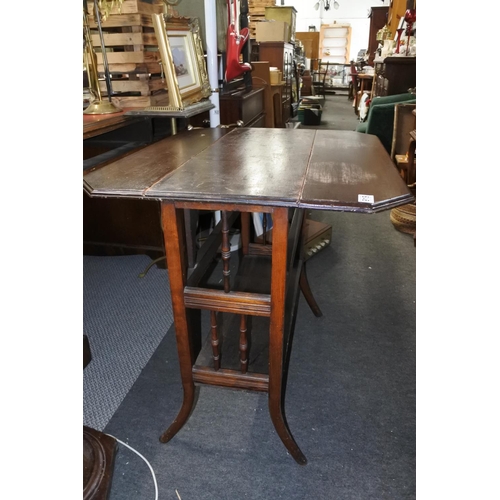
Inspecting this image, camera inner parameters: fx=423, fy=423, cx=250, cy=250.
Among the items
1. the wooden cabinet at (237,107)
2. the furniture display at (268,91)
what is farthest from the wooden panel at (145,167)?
the furniture display at (268,91)

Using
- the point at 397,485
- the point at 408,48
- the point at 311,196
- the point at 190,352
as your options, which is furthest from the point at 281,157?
the point at 408,48

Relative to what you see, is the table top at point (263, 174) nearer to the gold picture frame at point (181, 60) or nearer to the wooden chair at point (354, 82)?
the gold picture frame at point (181, 60)

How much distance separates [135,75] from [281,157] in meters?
1.05

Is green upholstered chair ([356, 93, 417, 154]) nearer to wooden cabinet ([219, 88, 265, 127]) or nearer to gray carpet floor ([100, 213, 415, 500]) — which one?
wooden cabinet ([219, 88, 265, 127])

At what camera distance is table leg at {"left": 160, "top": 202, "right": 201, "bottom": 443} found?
3.54 feet

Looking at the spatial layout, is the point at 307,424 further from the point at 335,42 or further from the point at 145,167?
the point at 335,42

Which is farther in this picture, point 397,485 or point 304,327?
point 304,327

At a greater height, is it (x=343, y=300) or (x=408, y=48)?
(x=408, y=48)

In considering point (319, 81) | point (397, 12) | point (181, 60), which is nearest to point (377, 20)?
point (319, 81)

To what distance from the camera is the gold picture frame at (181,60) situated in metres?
1.65

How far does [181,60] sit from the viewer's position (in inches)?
74.3
